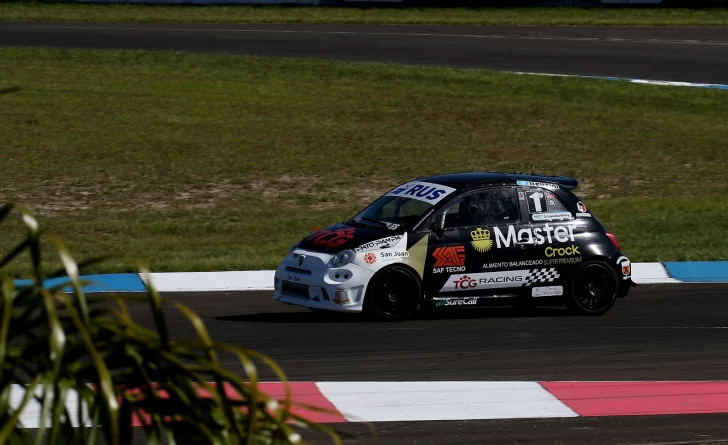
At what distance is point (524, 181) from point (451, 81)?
17420 millimetres

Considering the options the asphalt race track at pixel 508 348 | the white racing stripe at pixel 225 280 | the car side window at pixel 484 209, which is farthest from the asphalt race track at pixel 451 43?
the car side window at pixel 484 209

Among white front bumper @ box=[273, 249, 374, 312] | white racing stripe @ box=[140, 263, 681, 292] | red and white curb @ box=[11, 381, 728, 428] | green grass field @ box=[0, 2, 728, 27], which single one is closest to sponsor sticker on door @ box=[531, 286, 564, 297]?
white front bumper @ box=[273, 249, 374, 312]

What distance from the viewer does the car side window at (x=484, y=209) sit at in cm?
1281

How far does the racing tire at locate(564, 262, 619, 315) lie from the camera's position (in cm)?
1305

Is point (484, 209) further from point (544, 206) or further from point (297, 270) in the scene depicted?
point (297, 270)

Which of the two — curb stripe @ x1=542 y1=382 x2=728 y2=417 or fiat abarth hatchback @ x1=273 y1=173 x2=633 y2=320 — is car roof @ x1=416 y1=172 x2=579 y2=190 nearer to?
fiat abarth hatchback @ x1=273 y1=173 x2=633 y2=320

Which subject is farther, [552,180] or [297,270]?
[552,180]

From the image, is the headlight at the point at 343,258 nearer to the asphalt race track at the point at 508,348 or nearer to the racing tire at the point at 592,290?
the asphalt race track at the point at 508,348

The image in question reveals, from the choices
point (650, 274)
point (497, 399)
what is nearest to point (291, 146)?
point (650, 274)

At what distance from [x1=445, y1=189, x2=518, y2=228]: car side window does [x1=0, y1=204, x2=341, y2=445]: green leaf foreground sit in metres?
10.6

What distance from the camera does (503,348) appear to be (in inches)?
452

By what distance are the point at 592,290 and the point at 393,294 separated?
7.37 ft

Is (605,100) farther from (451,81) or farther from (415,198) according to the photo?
(415,198)

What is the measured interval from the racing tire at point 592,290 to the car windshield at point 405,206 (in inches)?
66.8
